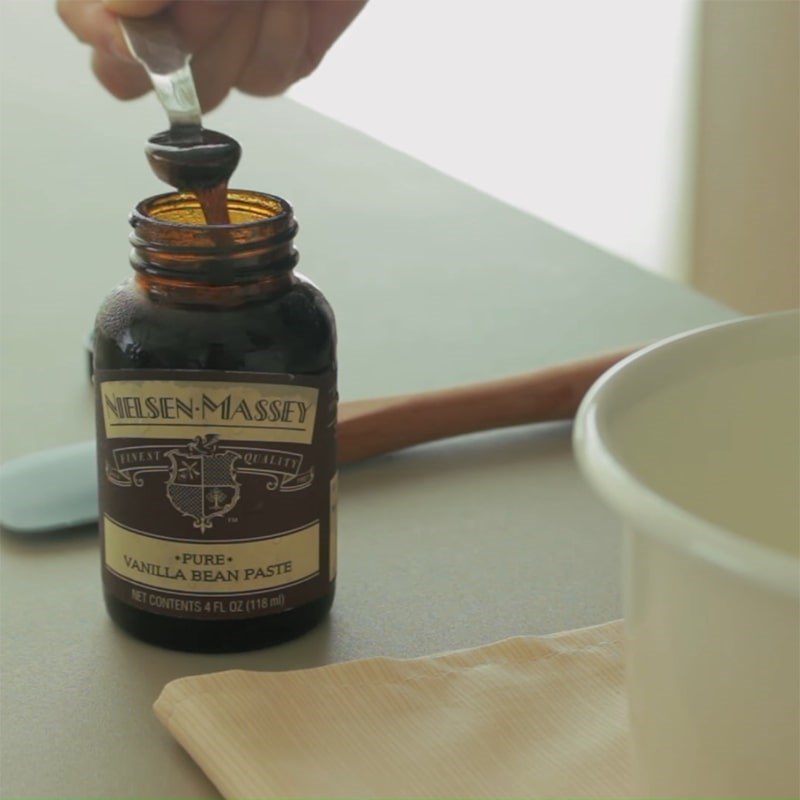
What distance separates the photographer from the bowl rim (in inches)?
10.8

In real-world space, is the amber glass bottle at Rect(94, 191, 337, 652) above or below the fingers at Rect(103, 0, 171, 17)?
below

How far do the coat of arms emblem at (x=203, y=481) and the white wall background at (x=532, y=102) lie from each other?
191cm

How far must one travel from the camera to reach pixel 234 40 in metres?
0.88

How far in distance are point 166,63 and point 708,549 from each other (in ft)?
1.49

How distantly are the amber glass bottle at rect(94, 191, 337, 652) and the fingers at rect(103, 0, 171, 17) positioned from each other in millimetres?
221

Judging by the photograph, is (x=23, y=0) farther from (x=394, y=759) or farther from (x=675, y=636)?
(x=675, y=636)

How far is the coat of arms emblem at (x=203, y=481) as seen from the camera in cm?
51

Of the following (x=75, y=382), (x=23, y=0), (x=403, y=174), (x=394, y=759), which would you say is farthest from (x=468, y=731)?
(x=23, y=0)

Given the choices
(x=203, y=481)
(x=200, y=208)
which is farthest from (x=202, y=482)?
(x=200, y=208)

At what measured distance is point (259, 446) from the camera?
0.51m

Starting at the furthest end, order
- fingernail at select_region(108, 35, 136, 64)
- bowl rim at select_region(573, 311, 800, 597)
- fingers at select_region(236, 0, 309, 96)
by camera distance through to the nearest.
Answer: fingers at select_region(236, 0, 309, 96) → fingernail at select_region(108, 35, 136, 64) → bowl rim at select_region(573, 311, 800, 597)

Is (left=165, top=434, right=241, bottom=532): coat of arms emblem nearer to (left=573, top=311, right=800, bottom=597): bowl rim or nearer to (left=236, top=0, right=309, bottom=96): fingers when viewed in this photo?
(left=573, top=311, right=800, bottom=597): bowl rim

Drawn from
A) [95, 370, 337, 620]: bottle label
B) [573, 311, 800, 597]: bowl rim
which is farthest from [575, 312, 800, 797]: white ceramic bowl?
[95, 370, 337, 620]: bottle label

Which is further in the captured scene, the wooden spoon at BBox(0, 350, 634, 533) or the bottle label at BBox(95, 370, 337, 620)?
the wooden spoon at BBox(0, 350, 634, 533)
